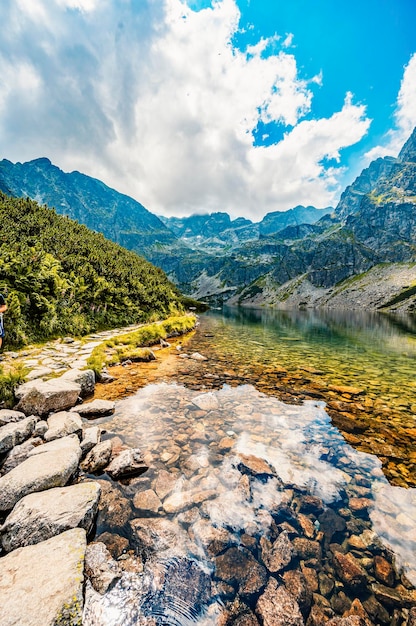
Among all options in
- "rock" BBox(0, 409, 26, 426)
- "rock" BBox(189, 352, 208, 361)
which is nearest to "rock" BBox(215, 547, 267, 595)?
"rock" BBox(0, 409, 26, 426)

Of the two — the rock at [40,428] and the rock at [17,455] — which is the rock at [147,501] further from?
the rock at [40,428]

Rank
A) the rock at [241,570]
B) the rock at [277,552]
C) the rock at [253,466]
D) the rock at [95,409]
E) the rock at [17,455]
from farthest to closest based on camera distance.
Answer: the rock at [95,409]
the rock at [253,466]
the rock at [17,455]
the rock at [277,552]
the rock at [241,570]

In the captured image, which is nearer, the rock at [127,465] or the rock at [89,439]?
the rock at [127,465]

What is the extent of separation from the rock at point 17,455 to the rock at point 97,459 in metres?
1.44

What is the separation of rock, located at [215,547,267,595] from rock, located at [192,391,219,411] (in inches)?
236

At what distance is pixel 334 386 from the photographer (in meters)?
13.9

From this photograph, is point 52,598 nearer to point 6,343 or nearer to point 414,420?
point 414,420

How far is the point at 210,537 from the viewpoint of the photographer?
509 centimetres

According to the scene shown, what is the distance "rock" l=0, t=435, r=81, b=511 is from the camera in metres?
Answer: 5.20

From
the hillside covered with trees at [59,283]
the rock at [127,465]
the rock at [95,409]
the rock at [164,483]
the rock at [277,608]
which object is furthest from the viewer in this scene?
the hillside covered with trees at [59,283]

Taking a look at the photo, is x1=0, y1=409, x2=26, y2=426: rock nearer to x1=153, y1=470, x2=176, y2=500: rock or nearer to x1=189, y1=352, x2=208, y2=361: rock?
x1=153, y1=470, x2=176, y2=500: rock

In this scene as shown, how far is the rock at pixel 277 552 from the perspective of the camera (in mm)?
4605

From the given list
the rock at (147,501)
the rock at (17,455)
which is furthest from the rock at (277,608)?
the rock at (17,455)

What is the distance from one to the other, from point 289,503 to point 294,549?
110 centimetres
